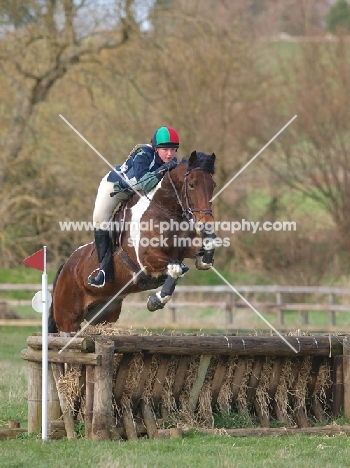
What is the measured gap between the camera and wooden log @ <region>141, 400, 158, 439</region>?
628cm

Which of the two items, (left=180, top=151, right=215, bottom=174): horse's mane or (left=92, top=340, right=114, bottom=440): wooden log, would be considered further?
(left=180, top=151, right=215, bottom=174): horse's mane

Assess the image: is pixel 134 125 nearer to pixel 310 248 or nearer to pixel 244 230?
pixel 244 230

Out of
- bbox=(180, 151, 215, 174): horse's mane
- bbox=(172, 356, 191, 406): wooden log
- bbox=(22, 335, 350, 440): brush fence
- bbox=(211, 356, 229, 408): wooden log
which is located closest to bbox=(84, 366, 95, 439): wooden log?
bbox=(22, 335, 350, 440): brush fence

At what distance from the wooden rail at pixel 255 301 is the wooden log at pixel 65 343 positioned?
10260 millimetres

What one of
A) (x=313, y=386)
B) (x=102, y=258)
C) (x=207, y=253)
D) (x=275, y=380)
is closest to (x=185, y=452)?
(x=275, y=380)

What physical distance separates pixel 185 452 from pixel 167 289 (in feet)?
6.13

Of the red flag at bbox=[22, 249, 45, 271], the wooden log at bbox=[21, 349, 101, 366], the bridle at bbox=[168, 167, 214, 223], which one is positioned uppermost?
the bridle at bbox=[168, 167, 214, 223]

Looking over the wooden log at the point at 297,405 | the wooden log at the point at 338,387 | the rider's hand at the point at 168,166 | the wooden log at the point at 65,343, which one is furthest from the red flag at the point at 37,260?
the wooden log at the point at 338,387

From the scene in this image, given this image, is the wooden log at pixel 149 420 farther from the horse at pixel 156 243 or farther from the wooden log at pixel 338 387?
the wooden log at pixel 338 387

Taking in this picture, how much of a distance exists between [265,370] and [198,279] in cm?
1589

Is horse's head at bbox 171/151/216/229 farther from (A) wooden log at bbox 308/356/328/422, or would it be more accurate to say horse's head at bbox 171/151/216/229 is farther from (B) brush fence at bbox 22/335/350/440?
(A) wooden log at bbox 308/356/328/422

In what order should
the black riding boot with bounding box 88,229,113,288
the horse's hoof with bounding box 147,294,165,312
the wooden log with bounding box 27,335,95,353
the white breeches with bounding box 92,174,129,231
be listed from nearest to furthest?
1. the wooden log with bounding box 27,335,95,353
2. the horse's hoof with bounding box 147,294,165,312
3. the black riding boot with bounding box 88,229,113,288
4. the white breeches with bounding box 92,174,129,231

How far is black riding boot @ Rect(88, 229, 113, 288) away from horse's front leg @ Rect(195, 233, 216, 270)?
1.08 m

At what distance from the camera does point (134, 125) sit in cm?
2153
